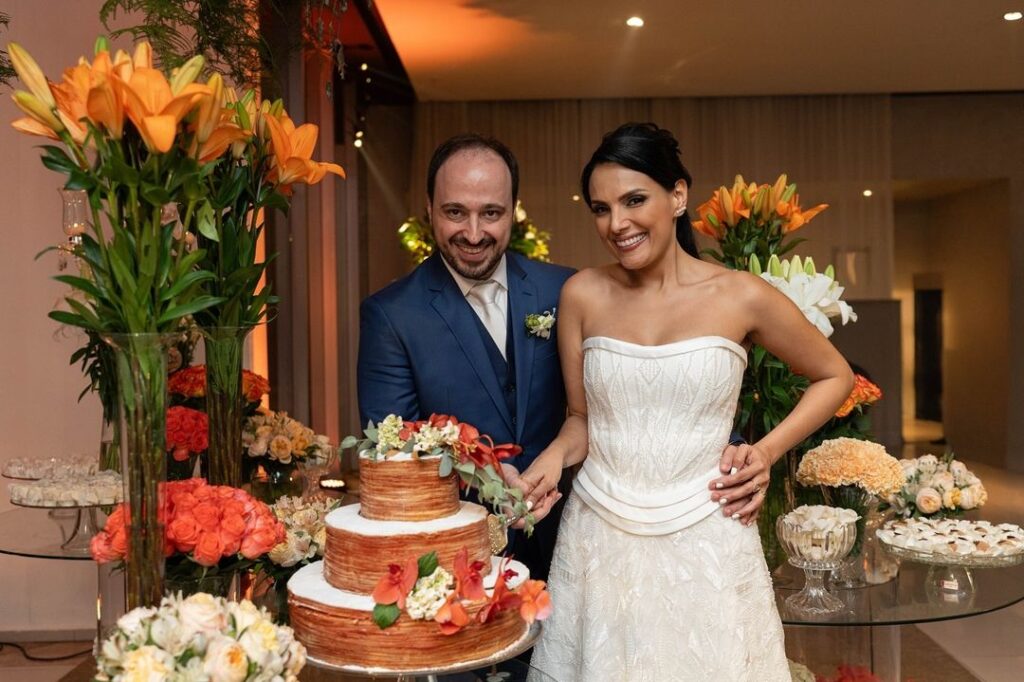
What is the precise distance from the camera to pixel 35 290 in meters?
5.81

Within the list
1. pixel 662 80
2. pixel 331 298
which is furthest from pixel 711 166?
pixel 331 298

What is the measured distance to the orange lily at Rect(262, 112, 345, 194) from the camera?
2.40 m

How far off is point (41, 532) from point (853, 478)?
3.01 metres

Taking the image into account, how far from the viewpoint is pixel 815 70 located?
35.1ft

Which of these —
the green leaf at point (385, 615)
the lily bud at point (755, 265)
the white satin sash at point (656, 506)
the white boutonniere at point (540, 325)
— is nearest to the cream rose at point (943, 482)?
the lily bud at point (755, 265)

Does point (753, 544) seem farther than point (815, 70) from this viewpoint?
No

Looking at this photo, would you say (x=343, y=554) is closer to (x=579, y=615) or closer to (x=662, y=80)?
(x=579, y=615)

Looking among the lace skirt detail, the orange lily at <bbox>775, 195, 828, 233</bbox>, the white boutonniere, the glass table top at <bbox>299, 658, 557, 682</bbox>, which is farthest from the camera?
the orange lily at <bbox>775, 195, 828, 233</bbox>

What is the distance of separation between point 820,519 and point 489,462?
53.0 inches

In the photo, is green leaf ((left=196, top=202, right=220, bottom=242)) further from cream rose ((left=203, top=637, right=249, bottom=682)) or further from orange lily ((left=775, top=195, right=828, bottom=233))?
orange lily ((left=775, top=195, right=828, bottom=233))

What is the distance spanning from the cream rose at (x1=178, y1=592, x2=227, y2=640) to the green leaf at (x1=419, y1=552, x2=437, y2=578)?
15.0 inches

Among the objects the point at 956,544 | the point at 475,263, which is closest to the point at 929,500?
the point at 956,544

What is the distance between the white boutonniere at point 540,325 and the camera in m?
3.27

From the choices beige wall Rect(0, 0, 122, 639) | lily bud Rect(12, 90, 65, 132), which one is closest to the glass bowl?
lily bud Rect(12, 90, 65, 132)
